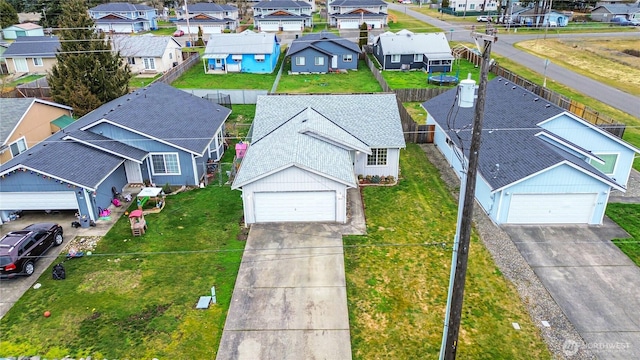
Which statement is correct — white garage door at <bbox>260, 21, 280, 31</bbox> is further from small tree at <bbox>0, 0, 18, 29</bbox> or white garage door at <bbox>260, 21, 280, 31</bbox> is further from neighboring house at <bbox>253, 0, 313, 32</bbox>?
small tree at <bbox>0, 0, 18, 29</bbox>

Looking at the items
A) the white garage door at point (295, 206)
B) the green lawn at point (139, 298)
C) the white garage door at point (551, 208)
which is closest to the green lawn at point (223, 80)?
the white garage door at point (295, 206)

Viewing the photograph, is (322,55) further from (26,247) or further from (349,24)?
(26,247)

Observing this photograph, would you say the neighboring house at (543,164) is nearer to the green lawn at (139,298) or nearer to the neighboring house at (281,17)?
the green lawn at (139,298)

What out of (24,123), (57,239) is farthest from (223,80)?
(57,239)

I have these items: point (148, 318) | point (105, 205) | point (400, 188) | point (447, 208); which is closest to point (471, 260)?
point (447, 208)

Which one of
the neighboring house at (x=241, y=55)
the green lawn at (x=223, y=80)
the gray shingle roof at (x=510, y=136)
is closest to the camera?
the gray shingle roof at (x=510, y=136)

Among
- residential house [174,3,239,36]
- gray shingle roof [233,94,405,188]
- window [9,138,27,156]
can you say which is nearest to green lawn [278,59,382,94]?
gray shingle roof [233,94,405,188]

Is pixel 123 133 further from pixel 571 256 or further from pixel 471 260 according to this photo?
pixel 571 256
